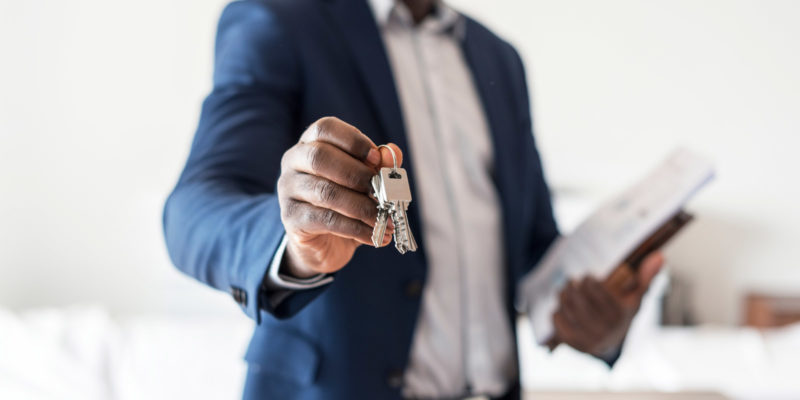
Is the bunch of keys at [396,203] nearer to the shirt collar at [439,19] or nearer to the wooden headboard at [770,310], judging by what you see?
the shirt collar at [439,19]

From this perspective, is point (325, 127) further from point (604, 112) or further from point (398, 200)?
point (604, 112)

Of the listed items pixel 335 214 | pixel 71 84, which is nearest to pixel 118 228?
pixel 71 84

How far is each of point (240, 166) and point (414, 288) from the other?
0.58ft

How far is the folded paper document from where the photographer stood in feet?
1.99

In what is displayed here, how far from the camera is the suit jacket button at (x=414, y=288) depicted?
0.47 meters

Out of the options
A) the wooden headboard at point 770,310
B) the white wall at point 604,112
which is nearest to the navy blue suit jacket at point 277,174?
the white wall at point 604,112

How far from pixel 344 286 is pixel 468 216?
0.61 feet

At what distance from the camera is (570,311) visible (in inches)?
25.5

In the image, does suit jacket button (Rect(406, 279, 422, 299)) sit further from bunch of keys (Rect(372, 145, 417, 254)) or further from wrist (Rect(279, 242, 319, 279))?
bunch of keys (Rect(372, 145, 417, 254))

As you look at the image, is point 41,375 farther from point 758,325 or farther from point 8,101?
point 758,325

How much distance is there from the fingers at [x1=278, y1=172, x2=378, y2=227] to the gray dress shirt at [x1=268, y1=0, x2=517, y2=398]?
203 mm

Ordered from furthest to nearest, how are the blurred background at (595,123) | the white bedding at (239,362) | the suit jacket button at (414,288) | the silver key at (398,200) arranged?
the blurred background at (595,123) < the white bedding at (239,362) < the suit jacket button at (414,288) < the silver key at (398,200)

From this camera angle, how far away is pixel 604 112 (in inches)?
99.3

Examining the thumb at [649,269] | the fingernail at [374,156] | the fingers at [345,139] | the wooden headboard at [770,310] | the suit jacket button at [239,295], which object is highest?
the fingers at [345,139]
